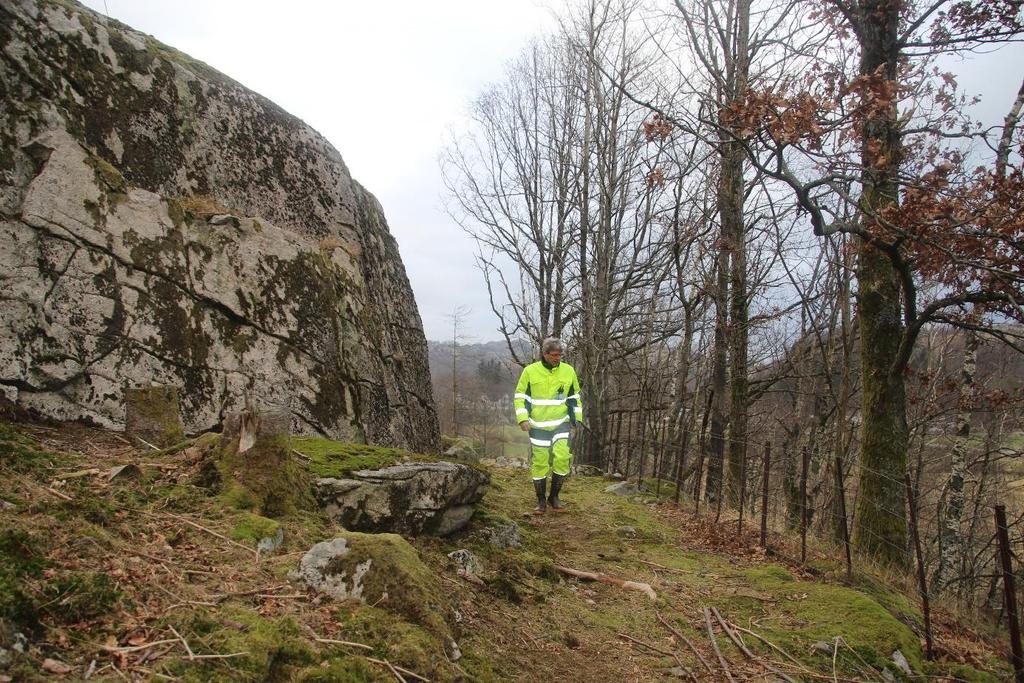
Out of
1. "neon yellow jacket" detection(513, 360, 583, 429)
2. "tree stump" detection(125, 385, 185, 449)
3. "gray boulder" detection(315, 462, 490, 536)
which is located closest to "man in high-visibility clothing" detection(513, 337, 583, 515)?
"neon yellow jacket" detection(513, 360, 583, 429)

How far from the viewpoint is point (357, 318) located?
6855mm

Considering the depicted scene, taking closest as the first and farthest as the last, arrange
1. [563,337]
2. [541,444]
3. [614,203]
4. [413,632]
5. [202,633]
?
[202,633]
[413,632]
[541,444]
[614,203]
[563,337]

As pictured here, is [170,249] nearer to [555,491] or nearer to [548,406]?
[548,406]

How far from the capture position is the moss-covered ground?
88.7 inches

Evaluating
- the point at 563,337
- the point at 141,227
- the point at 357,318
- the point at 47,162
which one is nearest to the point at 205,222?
the point at 141,227

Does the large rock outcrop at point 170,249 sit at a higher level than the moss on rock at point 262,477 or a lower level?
higher

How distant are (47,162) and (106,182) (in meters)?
0.42

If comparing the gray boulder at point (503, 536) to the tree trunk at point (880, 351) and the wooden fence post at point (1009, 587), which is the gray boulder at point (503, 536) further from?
the tree trunk at point (880, 351)

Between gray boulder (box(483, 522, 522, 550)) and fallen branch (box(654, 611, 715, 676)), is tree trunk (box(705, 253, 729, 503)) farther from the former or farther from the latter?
fallen branch (box(654, 611, 715, 676))

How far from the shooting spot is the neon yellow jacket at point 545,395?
26.0 feet

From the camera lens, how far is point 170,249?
5375 mm

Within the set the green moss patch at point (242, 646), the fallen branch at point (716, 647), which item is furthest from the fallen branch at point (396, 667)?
the fallen branch at point (716, 647)

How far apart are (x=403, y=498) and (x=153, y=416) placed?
187 centimetres

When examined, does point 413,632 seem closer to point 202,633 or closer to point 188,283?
point 202,633
